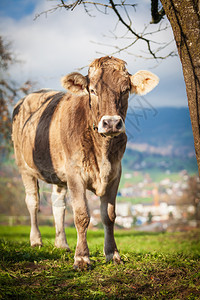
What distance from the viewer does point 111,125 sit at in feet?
13.8

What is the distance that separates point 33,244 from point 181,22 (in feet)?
15.9

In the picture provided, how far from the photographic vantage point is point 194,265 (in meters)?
4.64

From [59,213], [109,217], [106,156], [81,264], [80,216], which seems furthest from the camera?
[59,213]

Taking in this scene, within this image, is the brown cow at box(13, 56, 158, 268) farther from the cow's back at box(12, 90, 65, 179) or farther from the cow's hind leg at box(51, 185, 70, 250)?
the cow's hind leg at box(51, 185, 70, 250)

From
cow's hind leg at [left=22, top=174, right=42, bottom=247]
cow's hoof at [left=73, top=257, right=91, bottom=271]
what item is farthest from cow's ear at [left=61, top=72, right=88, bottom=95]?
cow's hind leg at [left=22, top=174, right=42, bottom=247]

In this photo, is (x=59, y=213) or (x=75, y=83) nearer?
(x=75, y=83)

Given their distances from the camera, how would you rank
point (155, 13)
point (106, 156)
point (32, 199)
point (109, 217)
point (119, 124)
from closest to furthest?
point (119, 124), point (106, 156), point (109, 217), point (155, 13), point (32, 199)

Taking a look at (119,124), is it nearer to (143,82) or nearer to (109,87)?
(109,87)

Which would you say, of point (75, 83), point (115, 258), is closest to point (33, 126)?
point (75, 83)

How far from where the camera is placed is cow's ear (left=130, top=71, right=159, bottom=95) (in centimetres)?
506

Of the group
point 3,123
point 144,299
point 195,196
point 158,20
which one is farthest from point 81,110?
point 195,196

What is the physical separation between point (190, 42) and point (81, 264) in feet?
9.91

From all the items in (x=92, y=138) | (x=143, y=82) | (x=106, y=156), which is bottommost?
(x=106, y=156)

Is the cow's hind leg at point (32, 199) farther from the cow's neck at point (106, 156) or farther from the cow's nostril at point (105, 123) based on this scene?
the cow's nostril at point (105, 123)
